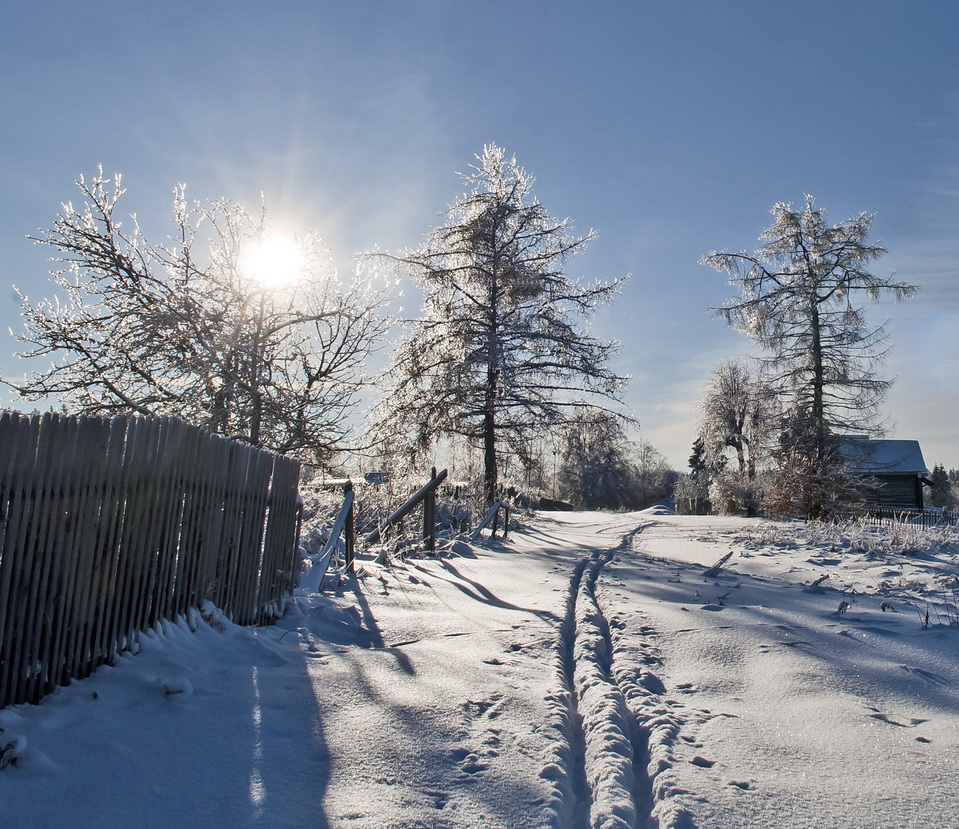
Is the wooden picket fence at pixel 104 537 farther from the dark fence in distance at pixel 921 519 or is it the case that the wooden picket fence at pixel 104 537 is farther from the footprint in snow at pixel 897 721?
the dark fence in distance at pixel 921 519

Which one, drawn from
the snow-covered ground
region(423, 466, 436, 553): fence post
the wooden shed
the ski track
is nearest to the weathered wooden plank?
→ the snow-covered ground

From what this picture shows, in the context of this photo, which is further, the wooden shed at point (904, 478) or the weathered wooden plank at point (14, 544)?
the wooden shed at point (904, 478)

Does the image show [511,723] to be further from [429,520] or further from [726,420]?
[726,420]

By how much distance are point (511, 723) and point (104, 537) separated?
214 cm

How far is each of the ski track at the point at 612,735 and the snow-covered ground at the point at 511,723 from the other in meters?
0.01

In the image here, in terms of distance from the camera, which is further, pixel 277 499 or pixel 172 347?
pixel 172 347

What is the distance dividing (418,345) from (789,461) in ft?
39.5

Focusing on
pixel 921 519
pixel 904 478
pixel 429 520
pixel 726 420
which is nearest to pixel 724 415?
pixel 726 420

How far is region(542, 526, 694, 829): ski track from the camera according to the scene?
7.70 feet

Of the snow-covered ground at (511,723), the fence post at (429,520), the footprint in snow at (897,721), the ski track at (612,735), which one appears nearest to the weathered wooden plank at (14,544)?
the snow-covered ground at (511,723)

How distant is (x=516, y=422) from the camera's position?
65.2 feet

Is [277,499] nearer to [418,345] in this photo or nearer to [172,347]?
[172,347]

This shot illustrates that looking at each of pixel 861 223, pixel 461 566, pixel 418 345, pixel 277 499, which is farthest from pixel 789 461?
pixel 277 499

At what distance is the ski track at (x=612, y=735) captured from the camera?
7.70 feet
